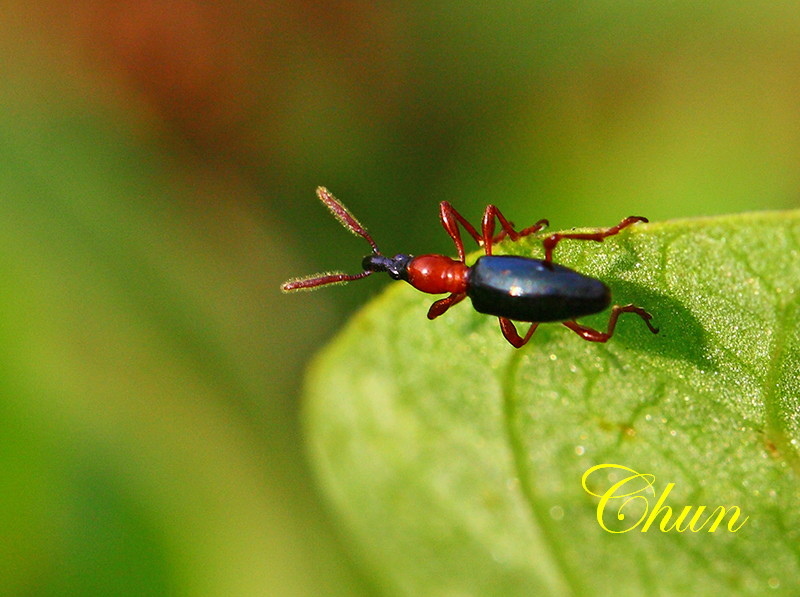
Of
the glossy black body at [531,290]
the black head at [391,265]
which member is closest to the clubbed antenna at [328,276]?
the black head at [391,265]

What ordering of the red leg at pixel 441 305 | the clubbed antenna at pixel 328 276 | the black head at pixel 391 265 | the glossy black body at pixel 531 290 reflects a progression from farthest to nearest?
the black head at pixel 391 265
the clubbed antenna at pixel 328 276
the red leg at pixel 441 305
the glossy black body at pixel 531 290

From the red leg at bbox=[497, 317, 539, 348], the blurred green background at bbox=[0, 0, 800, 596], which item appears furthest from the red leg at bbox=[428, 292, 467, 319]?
the blurred green background at bbox=[0, 0, 800, 596]

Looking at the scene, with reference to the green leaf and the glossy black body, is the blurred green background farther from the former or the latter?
the glossy black body

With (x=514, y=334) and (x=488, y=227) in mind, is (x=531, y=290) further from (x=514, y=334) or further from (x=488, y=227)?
(x=488, y=227)

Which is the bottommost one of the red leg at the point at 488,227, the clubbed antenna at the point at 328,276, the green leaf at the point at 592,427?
the green leaf at the point at 592,427

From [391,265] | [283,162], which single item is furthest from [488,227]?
[283,162]

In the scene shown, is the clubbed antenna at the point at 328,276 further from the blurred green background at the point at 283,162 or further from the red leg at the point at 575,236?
the red leg at the point at 575,236
